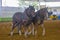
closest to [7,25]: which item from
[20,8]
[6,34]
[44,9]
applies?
[6,34]

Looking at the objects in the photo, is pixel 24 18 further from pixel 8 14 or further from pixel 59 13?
pixel 59 13

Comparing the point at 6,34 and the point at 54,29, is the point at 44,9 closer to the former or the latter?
the point at 54,29

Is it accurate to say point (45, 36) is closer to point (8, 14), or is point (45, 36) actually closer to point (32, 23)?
point (32, 23)

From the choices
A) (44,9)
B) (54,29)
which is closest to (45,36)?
(54,29)

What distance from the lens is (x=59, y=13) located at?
1.17m

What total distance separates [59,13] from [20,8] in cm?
33

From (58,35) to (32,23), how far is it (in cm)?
25

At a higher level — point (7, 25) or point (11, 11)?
point (11, 11)

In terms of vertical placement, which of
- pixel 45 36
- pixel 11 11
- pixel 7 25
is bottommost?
pixel 45 36

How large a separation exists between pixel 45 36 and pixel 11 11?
1.15 ft

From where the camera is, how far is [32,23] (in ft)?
3.71

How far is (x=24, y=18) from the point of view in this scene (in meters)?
1.11

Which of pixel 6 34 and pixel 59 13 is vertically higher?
pixel 59 13

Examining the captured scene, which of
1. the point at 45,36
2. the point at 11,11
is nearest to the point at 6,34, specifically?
the point at 11,11
